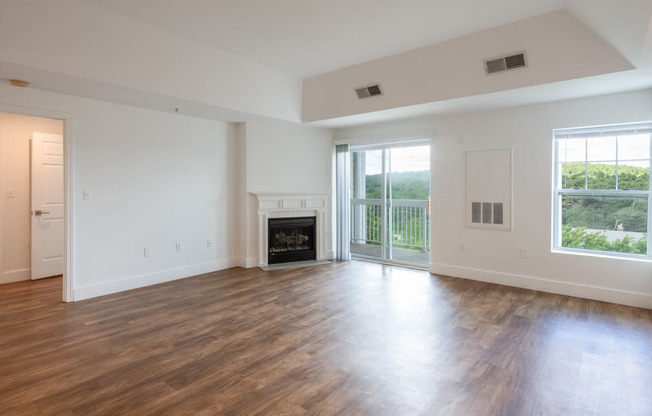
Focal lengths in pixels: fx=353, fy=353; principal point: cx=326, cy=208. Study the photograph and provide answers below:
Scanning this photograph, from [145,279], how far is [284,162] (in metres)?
2.72

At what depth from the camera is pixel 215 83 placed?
4.36 m

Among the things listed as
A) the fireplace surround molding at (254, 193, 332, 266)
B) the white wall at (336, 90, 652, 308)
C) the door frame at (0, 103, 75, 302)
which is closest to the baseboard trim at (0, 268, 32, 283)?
the door frame at (0, 103, 75, 302)

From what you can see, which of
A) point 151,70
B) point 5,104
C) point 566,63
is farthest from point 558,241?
point 5,104

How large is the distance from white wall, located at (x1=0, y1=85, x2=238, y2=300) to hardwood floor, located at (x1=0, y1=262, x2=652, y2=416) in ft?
1.76

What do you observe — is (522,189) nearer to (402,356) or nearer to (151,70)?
(402,356)

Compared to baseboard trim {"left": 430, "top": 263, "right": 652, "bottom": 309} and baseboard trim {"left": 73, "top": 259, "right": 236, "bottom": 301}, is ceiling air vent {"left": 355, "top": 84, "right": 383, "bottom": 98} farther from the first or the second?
baseboard trim {"left": 73, "top": 259, "right": 236, "bottom": 301}

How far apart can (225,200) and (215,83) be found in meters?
1.93

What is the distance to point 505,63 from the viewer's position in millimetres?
3684

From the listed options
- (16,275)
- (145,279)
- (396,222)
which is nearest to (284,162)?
(396,222)

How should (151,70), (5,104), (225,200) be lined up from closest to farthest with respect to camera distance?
(5,104)
(151,70)
(225,200)

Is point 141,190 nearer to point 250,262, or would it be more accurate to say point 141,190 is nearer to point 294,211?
point 250,262

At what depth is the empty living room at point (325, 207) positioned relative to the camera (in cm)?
243

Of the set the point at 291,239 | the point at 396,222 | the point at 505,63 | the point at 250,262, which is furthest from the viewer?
the point at 291,239

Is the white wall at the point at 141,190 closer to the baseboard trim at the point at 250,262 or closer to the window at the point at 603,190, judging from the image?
the baseboard trim at the point at 250,262
